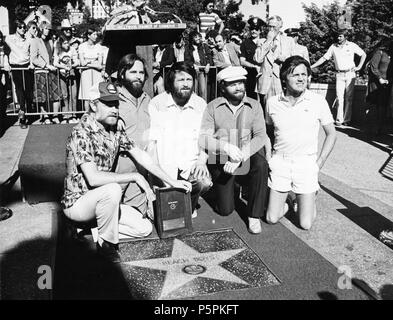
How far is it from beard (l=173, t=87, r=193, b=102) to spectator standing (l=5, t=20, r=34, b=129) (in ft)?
18.6

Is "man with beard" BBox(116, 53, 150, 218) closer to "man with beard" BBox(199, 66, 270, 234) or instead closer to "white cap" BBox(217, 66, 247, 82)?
"man with beard" BBox(199, 66, 270, 234)

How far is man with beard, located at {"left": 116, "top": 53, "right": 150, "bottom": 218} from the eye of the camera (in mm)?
4547

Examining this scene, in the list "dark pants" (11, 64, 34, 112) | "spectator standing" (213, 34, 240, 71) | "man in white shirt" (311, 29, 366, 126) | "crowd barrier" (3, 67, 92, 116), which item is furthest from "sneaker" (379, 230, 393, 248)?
"dark pants" (11, 64, 34, 112)

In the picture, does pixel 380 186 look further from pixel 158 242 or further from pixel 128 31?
pixel 128 31

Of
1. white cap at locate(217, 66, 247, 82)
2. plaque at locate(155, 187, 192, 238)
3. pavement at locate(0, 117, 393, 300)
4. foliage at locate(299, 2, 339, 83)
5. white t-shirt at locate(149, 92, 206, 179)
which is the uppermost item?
foliage at locate(299, 2, 339, 83)

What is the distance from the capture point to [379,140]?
347 inches

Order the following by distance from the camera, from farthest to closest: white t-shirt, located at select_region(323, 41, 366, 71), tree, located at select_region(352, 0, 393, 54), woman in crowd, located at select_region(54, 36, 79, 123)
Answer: tree, located at select_region(352, 0, 393, 54), white t-shirt, located at select_region(323, 41, 366, 71), woman in crowd, located at select_region(54, 36, 79, 123)

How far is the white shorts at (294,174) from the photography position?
4.62 m

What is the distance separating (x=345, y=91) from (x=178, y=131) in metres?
6.61

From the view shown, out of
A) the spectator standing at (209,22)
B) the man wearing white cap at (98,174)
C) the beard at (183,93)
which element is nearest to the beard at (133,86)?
the beard at (183,93)

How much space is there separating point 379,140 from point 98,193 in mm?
6744

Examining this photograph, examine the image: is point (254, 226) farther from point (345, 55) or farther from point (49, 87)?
point (345, 55)

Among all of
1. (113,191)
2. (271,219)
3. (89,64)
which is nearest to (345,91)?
(89,64)
